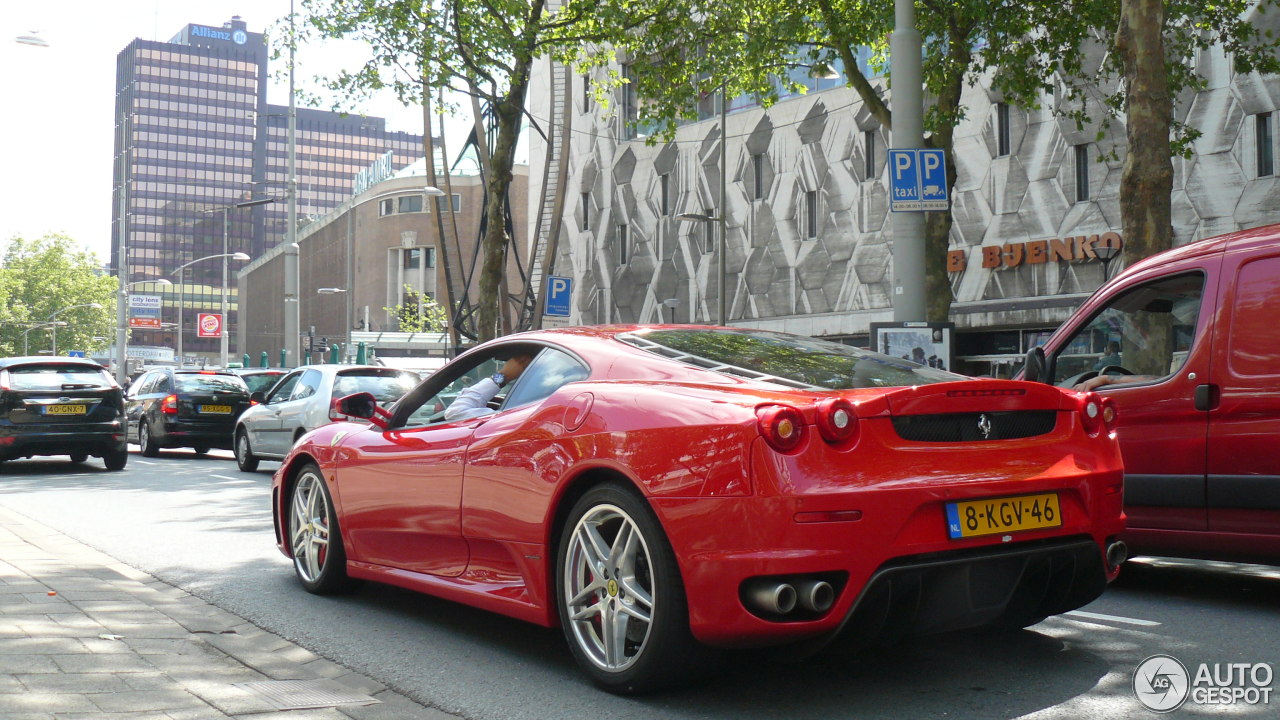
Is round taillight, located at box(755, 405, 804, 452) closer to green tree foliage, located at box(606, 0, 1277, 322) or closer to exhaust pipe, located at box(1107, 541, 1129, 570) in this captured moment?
exhaust pipe, located at box(1107, 541, 1129, 570)

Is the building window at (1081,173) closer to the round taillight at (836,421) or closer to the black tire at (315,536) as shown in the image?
the black tire at (315,536)

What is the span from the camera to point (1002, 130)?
98.1 ft

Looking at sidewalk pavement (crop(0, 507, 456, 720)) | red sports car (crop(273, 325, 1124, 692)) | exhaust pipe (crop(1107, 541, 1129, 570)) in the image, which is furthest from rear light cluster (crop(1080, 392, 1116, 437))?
sidewalk pavement (crop(0, 507, 456, 720))

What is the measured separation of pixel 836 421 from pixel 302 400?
40.0 feet

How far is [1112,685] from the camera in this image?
13.9 ft

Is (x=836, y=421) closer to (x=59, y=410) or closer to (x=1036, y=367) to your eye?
(x=1036, y=367)

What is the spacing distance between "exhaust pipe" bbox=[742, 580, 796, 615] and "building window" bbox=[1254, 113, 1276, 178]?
77.5ft

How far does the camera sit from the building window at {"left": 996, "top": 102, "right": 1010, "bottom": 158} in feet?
97.6

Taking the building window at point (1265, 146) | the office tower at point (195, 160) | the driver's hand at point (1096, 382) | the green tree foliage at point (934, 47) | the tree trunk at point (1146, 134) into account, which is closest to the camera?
the driver's hand at point (1096, 382)

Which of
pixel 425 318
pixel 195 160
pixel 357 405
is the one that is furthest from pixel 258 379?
pixel 195 160

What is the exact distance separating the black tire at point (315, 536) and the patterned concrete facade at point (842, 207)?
1431 cm

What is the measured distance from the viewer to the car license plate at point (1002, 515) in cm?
390

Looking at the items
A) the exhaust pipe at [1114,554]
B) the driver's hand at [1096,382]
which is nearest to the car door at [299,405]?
the driver's hand at [1096,382]

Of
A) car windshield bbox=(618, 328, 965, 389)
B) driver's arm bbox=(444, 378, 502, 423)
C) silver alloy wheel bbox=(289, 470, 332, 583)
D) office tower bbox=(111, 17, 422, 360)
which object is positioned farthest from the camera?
office tower bbox=(111, 17, 422, 360)
